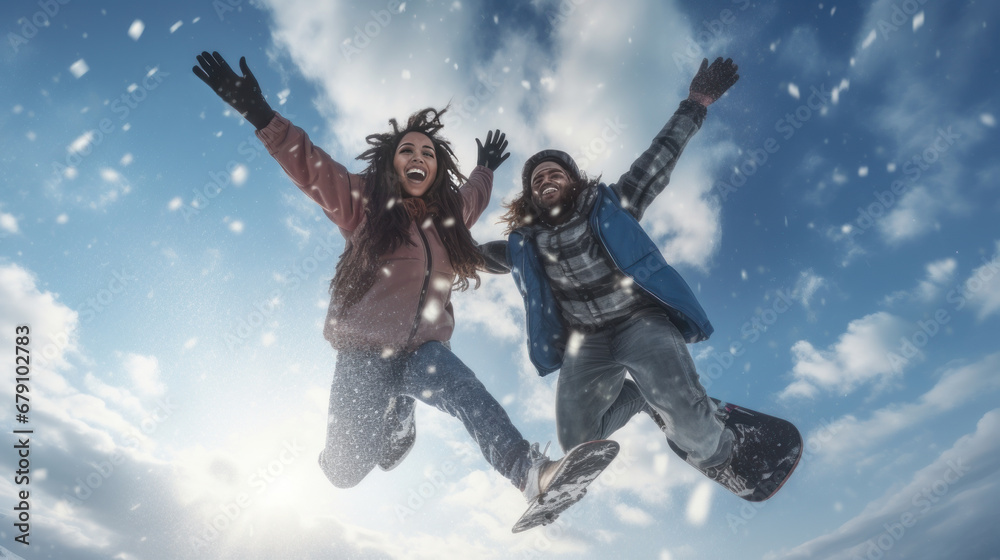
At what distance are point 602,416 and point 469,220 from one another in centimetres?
204

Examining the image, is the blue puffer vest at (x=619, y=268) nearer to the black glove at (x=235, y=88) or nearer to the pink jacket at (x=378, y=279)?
the pink jacket at (x=378, y=279)

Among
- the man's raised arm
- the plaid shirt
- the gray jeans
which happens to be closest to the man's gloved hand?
the man's raised arm

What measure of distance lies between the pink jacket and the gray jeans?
3.33 feet

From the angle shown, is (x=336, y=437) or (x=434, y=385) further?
(x=336, y=437)

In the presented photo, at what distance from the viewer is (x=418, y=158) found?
390 centimetres

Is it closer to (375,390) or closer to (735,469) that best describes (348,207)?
(375,390)

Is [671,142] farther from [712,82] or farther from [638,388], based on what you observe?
[638,388]

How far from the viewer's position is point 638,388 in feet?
11.8

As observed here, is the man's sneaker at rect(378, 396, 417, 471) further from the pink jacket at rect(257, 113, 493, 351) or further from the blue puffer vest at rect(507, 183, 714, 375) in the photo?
the blue puffer vest at rect(507, 183, 714, 375)

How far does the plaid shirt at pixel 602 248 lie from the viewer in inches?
142

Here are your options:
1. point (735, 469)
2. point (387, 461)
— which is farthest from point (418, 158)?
point (735, 469)

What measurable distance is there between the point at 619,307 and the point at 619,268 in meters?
0.31

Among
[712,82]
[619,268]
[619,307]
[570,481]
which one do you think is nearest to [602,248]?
[619,268]

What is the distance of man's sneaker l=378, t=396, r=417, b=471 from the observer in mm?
3555
